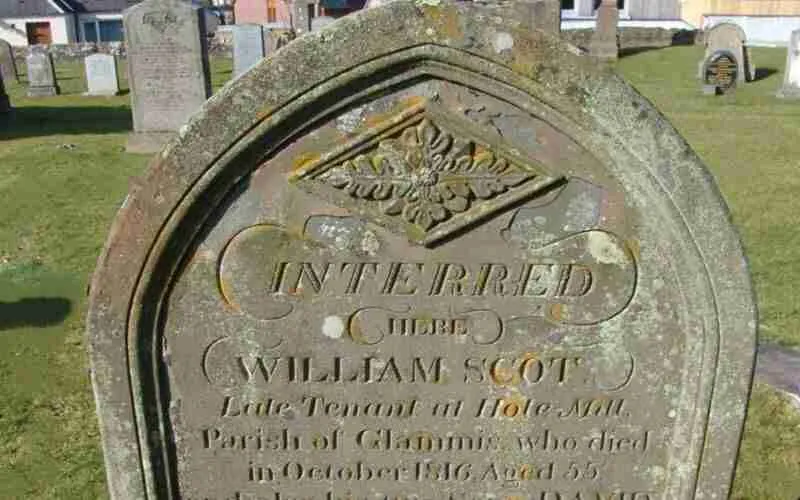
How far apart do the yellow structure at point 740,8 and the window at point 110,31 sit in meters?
33.9

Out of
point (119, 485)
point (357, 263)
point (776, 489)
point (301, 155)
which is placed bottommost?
point (776, 489)

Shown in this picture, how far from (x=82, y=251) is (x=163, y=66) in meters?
5.50

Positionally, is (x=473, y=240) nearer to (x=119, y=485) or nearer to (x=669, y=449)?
(x=669, y=449)

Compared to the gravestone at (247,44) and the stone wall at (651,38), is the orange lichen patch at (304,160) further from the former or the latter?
the stone wall at (651,38)

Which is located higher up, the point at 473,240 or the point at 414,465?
the point at 473,240

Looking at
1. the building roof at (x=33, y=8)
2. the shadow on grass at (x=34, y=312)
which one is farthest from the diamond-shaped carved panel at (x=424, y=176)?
the building roof at (x=33, y=8)

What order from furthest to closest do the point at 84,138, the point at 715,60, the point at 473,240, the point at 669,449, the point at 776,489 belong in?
the point at 715,60, the point at 84,138, the point at 776,489, the point at 669,449, the point at 473,240

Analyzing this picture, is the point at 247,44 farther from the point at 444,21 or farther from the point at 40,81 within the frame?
the point at 444,21

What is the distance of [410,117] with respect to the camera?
231cm

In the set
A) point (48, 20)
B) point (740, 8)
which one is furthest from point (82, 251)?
point (48, 20)

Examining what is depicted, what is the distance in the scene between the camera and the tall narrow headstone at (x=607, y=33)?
23453mm

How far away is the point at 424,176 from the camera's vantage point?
237 centimetres

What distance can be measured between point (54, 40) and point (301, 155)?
48.5 m

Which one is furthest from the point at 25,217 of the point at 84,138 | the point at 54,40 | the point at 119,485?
the point at 54,40
